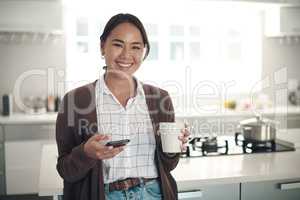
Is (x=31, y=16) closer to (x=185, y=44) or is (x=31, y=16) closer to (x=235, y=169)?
(x=185, y=44)

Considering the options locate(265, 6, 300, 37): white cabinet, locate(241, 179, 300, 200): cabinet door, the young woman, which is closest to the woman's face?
the young woman

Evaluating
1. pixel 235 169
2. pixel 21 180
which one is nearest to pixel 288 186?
pixel 235 169

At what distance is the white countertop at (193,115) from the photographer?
3059mm

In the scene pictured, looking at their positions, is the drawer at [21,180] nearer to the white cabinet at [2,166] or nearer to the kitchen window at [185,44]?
the white cabinet at [2,166]

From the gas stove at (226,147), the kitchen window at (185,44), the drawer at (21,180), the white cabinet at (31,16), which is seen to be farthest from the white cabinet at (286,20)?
the drawer at (21,180)

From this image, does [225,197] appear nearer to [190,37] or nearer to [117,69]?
[117,69]

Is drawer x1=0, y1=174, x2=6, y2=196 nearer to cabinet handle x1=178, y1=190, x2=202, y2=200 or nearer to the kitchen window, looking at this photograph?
the kitchen window

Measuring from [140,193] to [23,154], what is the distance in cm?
223

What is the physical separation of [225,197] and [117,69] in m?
0.74

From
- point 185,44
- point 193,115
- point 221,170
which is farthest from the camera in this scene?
point 185,44

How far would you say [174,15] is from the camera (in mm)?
4008

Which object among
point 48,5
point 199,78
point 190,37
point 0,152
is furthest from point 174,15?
point 0,152

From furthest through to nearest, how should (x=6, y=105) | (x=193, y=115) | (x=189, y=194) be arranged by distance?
1. (x=193, y=115)
2. (x=6, y=105)
3. (x=189, y=194)

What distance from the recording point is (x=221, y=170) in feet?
5.01
